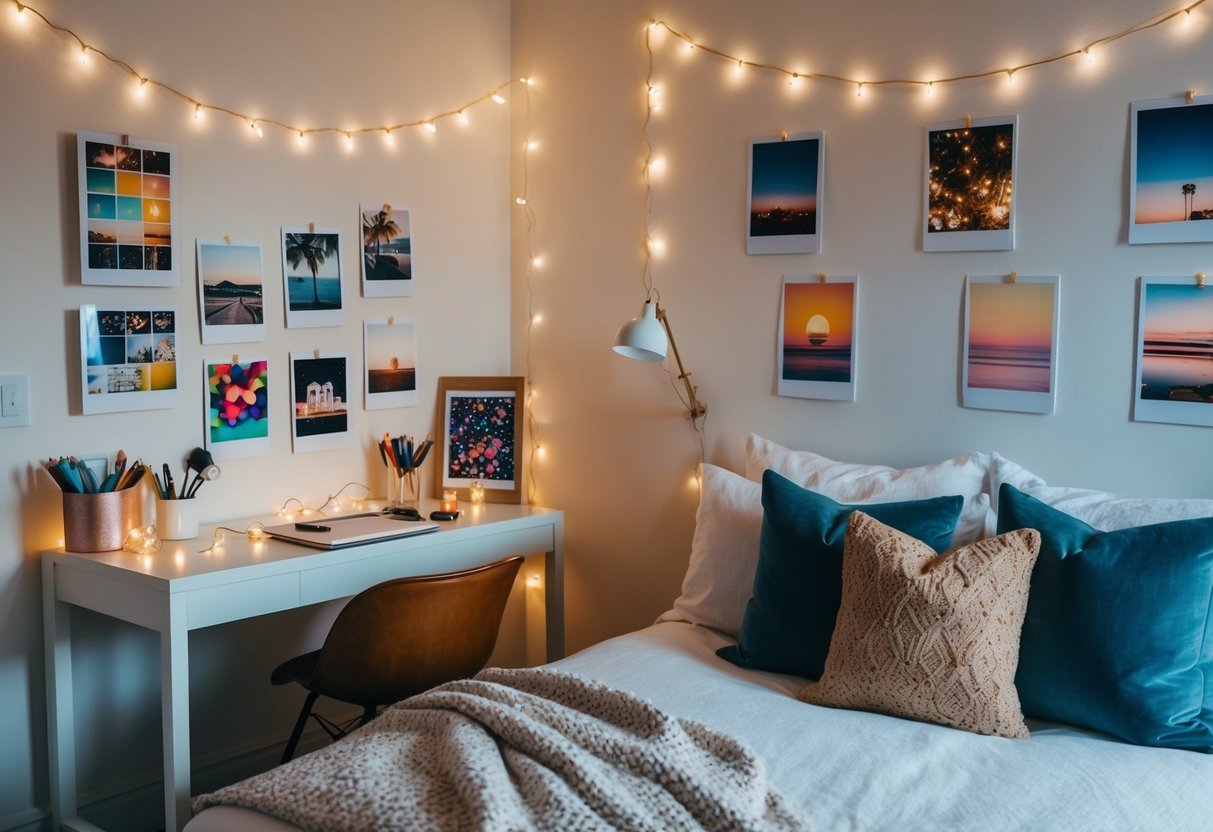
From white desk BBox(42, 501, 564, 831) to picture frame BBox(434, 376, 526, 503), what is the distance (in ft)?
1.43

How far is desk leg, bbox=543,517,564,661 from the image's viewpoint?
336cm

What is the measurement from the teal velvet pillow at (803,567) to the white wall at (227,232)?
4.81ft

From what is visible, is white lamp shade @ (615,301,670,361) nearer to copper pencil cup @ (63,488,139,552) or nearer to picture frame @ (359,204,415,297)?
picture frame @ (359,204,415,297)

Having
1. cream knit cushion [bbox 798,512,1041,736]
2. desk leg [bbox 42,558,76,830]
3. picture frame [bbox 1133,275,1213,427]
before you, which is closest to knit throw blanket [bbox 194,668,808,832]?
cream knit cushion [bbox 798,512,1041,736]

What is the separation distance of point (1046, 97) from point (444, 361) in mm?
1993

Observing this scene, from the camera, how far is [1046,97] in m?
2.52

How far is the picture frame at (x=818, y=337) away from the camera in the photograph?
2.87 meters

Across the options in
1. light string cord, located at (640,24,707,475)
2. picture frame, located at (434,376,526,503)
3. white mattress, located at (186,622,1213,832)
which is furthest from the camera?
picture frame, located at (434,376,526,503)

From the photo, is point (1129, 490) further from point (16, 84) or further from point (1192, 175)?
point (16, 84)

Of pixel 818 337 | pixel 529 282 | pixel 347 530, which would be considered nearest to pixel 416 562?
pixel 347 530

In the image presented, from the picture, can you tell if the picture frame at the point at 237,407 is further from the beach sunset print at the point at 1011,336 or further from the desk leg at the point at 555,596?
the beach sunset print at the point at 1011,336

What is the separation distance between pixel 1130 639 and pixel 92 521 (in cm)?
233

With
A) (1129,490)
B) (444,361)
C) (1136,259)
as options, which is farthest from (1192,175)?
(444,361)

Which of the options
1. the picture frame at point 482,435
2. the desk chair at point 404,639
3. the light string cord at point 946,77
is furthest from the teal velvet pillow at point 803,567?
the picture frame at point 482,435
